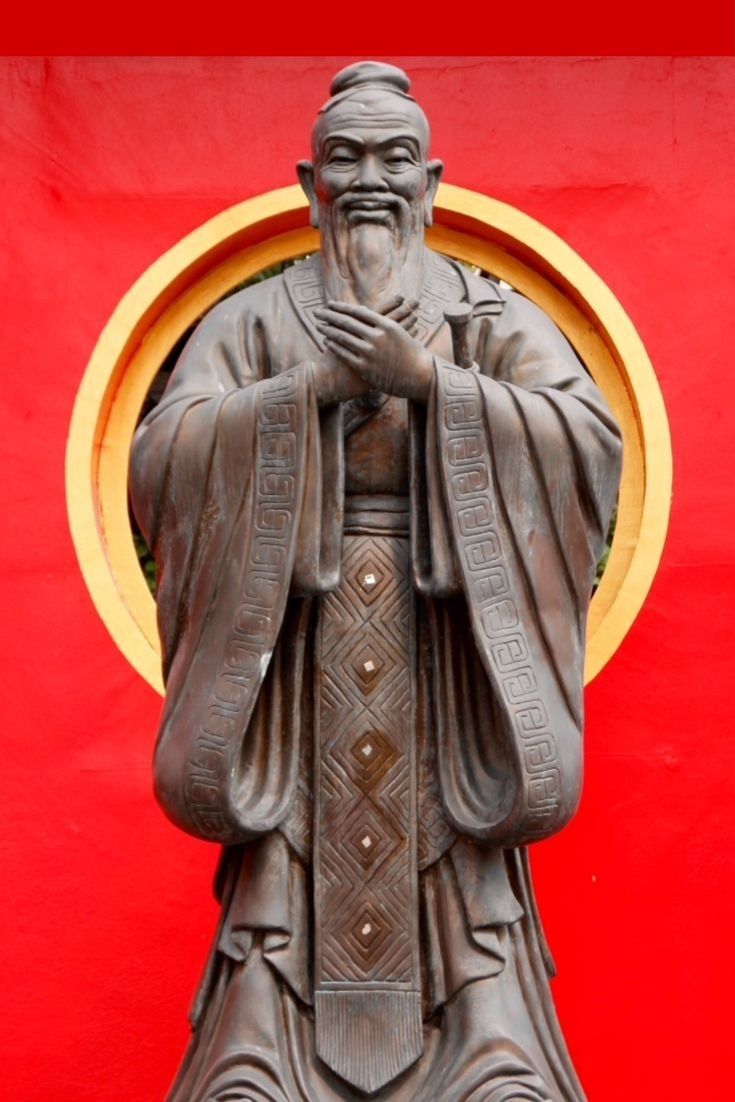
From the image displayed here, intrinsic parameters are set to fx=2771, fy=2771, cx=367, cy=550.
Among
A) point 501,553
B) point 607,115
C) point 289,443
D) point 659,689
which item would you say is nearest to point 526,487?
point 501,553

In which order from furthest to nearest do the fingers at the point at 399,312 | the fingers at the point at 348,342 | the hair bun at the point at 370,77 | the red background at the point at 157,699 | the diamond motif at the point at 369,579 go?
the red background at the point at 157,699
the hair bun at the point at 370,77
the diamond motif at the point at 369,579
the fingers at the point at 399,312
the fingers at the point at 348,342

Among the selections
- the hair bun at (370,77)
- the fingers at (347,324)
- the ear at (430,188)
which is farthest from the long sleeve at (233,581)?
the hair bun at (370,77)

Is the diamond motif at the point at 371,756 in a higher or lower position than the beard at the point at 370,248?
lower

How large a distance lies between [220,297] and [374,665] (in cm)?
275

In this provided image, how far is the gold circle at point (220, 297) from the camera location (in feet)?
26.2

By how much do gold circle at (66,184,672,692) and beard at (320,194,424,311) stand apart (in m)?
2.26

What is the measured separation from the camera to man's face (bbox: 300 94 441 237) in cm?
583

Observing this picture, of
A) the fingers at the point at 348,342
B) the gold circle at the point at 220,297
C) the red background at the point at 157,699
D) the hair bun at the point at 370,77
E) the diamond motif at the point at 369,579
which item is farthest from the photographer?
the gold circle at the point at 220,297

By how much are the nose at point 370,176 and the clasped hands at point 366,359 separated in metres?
0.31

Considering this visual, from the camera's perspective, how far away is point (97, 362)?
318 inches

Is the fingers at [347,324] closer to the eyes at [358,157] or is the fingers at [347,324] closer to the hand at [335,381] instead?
the hand at [335,381]

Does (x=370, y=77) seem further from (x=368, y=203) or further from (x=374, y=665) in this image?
(x=374, y=665)

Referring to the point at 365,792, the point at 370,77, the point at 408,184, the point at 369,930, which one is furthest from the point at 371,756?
the point at 370,77

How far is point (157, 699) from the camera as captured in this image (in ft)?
25.9
